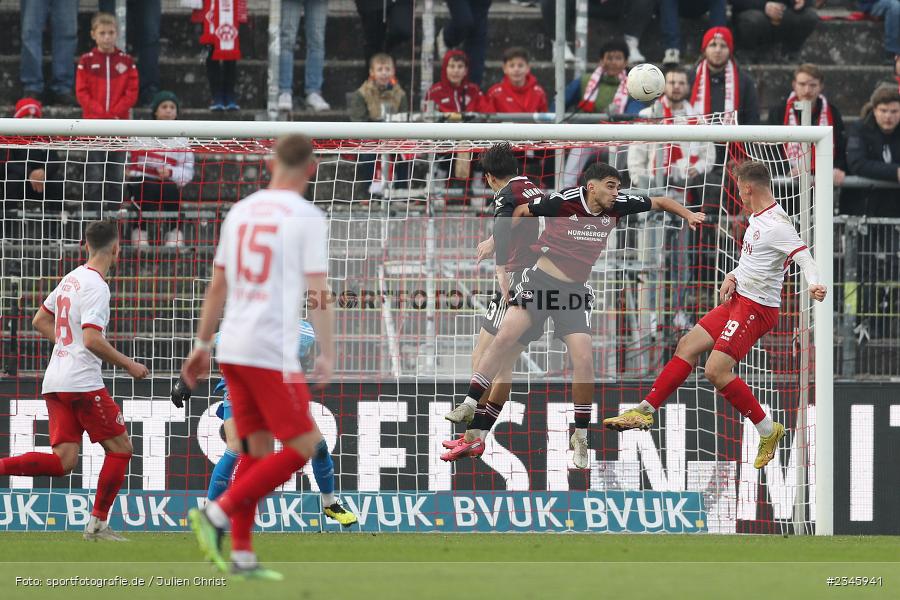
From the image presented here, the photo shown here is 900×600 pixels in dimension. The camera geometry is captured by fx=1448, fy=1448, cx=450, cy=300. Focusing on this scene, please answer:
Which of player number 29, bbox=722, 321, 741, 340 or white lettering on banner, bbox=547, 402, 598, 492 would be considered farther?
white lettering on banner, bbox=547, 402, 598, 492

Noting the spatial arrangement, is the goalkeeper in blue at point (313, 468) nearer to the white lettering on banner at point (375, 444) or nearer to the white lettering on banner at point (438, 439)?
the white lettering on banner at point (375, 444)

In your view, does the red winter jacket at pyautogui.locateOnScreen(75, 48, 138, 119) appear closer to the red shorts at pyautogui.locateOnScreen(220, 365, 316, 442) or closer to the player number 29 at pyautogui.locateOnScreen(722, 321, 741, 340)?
the player number 29 at pyautogui.locateOnScreen(722, 321, 741, 340)

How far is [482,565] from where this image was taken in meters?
7.81

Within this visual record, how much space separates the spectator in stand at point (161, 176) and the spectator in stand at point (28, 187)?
0.69 meters

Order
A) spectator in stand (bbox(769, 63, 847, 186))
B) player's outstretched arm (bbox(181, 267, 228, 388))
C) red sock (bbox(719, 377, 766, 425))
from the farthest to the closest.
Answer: spectator in stand (bbox(769, 63, 847, 186))
red sock (bbox(719, 377, 766, 425))
player's outstretched arm (bbox(181, 267, 228, 388))

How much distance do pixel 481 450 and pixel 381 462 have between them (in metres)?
1.69

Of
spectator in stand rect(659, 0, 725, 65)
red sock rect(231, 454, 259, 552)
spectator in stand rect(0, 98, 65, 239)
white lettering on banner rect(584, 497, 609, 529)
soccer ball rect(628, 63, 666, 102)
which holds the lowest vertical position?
white lettering on banner rect(584, 497, 609, 529)

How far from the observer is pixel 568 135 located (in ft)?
35.4

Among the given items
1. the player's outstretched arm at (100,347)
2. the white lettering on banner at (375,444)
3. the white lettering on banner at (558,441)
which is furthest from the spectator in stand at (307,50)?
the player's outstretched arm at (100,347)

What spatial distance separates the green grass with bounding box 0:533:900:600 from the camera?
21.4 feet

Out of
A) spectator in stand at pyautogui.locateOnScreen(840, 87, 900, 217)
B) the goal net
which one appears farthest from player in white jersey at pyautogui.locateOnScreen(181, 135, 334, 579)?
spectator in stand at pyautogui.locateOnScreen(840, 87, 900, 217)

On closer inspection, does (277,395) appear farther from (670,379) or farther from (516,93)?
(516,93)

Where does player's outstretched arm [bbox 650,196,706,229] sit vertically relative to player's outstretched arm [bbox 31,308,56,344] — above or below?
above

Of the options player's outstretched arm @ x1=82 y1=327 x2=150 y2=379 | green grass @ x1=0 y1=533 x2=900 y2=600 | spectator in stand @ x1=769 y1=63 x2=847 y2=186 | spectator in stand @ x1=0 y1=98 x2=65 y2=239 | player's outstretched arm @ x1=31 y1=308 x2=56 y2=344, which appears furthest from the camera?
spectator in stand @ x1=769 y1=63 x2=847 y2=186
